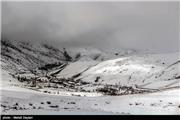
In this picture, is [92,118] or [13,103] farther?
[13,103]

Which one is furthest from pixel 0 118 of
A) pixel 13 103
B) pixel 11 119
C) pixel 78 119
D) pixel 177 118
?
pixel 177 118

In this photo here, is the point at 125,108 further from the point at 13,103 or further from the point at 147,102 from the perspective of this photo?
the point at 13,103

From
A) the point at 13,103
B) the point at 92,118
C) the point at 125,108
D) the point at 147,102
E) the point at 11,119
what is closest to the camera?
the point at 11,119

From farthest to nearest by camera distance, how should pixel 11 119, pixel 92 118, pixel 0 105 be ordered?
1. pixel 0 105
2. pixel 92 118
3. pixel 11 119

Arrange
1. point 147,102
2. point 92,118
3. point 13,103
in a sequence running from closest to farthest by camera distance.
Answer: point 92,118 < point 13,103 < point 147,102

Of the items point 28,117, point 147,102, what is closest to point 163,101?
point 147,102

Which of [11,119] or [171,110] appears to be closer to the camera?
[11,119]

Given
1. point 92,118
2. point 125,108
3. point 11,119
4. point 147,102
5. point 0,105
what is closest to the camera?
point 11,119

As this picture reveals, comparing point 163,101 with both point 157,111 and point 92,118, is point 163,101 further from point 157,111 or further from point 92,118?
point 92,118
